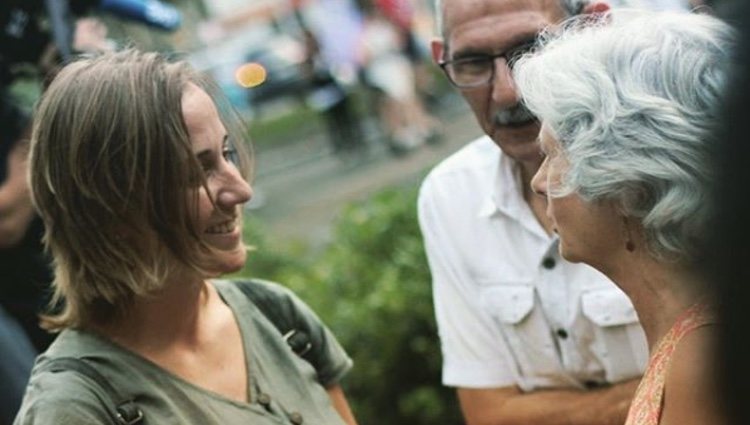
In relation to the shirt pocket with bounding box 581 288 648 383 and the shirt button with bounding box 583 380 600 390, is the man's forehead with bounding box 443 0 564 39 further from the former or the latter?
the shirt button with bounding box 583 380 600 390

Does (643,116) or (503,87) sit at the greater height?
(643,116)

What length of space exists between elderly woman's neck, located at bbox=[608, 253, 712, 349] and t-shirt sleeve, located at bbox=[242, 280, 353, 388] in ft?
2.72

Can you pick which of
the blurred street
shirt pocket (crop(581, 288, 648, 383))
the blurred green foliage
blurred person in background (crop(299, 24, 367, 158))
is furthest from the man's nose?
blurred person in background (crop(299, 24, 367, 158))

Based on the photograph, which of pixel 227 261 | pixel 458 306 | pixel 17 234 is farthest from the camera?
pixel 17 234

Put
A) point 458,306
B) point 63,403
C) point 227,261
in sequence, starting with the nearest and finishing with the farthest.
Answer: point 63,403 → point 227,261 → point 458,306

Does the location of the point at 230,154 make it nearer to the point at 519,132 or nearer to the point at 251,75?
the point at 519,132

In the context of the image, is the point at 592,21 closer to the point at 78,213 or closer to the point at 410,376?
Result: the point at 78,213

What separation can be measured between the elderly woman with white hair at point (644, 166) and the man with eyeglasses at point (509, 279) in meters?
0.47

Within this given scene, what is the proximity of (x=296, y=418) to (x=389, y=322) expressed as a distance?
215 cm

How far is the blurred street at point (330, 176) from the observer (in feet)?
45.8

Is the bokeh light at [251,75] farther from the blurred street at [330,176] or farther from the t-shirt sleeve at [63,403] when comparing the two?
the t-shirt sleeve at [63,403]

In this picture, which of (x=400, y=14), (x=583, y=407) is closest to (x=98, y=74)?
(x=583, y=407)

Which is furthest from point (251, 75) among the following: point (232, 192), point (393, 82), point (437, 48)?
point (232, 192)

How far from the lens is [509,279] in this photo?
2664 mm
